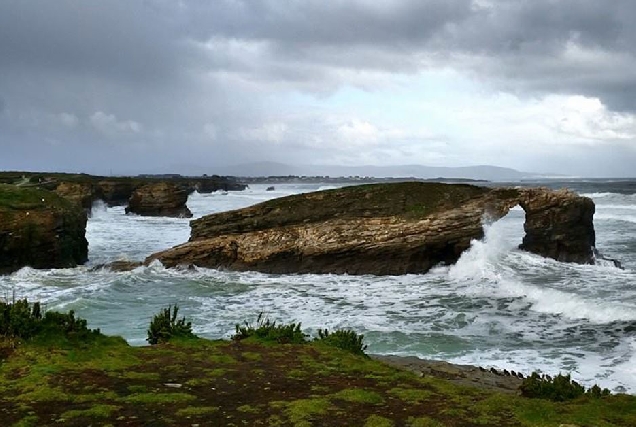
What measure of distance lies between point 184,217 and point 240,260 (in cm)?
3309

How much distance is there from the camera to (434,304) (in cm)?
1991

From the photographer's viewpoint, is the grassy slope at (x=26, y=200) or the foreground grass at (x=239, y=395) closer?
the foreground grass at (x=239, y=395)

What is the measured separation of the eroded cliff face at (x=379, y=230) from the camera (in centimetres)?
2672

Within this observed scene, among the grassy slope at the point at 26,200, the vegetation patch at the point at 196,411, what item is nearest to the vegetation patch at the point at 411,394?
the vegetation patch at the point at 196,411

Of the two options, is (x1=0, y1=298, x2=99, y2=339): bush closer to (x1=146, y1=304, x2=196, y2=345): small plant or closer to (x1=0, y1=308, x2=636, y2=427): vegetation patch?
(x1=0, y1=308, x2=636, y2=427): vegetation patch

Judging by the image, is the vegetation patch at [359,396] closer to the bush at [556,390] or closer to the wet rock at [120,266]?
the bush at [556,390]

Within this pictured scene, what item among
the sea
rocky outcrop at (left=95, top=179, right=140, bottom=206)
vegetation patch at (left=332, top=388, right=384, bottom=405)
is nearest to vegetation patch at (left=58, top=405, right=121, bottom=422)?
vegetation patch at (left=332, top=388, right=384, bottom=405)

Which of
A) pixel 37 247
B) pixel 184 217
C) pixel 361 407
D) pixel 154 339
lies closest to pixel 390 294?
pixel 154 339

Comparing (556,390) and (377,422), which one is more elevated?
(377,422)

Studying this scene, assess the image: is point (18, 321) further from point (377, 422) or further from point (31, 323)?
point (377, 422)

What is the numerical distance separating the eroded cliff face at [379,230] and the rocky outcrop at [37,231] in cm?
431

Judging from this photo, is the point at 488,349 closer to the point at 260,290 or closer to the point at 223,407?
the point at 223,407

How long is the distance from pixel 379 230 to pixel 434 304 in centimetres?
757

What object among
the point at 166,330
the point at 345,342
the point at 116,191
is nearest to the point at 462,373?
the point at 345,342
